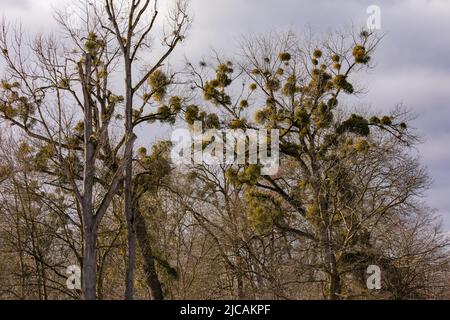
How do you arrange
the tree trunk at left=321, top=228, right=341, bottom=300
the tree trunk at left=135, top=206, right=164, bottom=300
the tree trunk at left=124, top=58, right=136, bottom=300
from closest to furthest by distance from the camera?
Result: the tree trunk at left=321, top=228, right=341, bottom=300
the tree trunk at left=124, top=58, right=136, bottom=300
the tree trunk at left=135, top=206, right=164, bottom=300

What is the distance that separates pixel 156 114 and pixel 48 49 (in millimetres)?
4341

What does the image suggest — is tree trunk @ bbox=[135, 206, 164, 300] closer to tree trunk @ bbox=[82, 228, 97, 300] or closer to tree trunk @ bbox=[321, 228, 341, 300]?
tree trunk @ bbox=[82, 228, 97, 300]

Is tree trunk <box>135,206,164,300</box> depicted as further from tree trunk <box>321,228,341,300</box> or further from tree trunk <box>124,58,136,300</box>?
tree trunk <box>321,228,341,300</box>

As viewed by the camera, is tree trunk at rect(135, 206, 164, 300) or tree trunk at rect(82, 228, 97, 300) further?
tree trunk at rect(135, 206, 164, 300)

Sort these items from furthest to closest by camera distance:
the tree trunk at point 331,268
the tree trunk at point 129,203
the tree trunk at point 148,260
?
the tree trunk at point 148,260
the tree trunk at point 129,203
the tree trunk at point 331,268

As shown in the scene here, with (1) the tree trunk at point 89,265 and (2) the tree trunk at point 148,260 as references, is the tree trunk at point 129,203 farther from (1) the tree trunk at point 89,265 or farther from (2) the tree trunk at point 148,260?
(2) the tree trunk at point 148,260

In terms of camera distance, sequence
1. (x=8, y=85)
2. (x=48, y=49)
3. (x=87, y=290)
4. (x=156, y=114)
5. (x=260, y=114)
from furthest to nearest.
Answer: (x=260, y=114)
(x=156, y=114)
(x=8, y=85)
(x=48, y=49)
(x=87, y=290)

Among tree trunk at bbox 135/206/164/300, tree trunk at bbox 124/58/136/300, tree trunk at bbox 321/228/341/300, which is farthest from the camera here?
tree trunk at bbox 135/206/164/300

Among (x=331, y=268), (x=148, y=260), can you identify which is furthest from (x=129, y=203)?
(x=331, y=268)

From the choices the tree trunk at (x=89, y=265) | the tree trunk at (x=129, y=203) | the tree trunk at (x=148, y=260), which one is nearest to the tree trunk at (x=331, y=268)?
the tree trunk at (x=129, y=203)

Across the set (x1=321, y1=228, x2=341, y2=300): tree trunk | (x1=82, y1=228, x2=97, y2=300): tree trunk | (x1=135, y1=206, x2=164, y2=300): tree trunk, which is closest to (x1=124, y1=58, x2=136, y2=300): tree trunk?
(x1=82, y1=228, x2=97, y2=300): tree trunk
